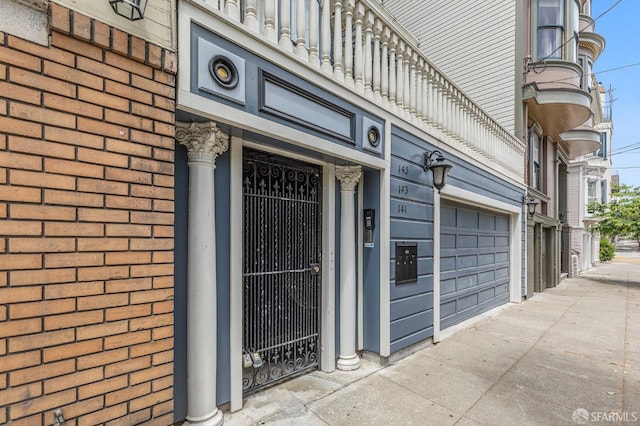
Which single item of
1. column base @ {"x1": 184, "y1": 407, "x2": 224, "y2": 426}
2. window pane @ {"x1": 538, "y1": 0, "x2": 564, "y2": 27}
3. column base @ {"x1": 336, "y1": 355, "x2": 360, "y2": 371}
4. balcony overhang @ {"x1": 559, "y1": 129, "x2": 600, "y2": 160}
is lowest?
column base @ {"x1": 336, "y1": 355, "x2": 360, "y2": 371}

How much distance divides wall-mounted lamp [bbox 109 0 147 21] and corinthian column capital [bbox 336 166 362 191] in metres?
2.31

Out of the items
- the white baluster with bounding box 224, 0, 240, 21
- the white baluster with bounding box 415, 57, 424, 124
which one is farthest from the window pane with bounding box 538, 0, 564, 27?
the white baluster with bounding box 224, 0, 240, 21

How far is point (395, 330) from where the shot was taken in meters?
4.07

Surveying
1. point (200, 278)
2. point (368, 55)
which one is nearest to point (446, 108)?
point (368, 55)

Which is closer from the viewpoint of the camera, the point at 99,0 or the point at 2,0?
the point at 2,0

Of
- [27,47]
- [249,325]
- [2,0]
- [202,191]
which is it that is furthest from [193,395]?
[2,0]

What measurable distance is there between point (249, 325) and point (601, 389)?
3.67 meters

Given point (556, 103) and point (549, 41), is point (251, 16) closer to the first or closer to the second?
point (556, 103)

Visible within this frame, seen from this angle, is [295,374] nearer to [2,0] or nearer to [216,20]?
[216,20]

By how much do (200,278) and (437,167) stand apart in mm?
3592

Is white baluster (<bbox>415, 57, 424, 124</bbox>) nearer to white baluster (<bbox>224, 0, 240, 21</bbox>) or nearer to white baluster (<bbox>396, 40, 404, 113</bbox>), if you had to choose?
white baluster (<bbox>396, 40, 404, 113</bbox>)

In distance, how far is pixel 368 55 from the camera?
3824 mm

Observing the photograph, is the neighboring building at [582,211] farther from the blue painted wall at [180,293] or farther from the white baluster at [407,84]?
the blue painted wall at [180,293]

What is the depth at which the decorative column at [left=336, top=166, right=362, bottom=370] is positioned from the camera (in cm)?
377
